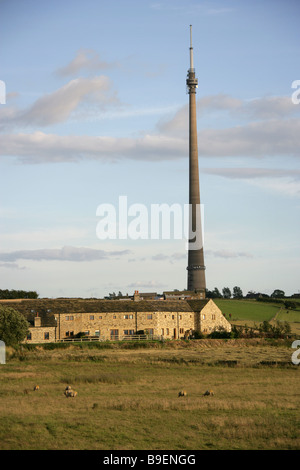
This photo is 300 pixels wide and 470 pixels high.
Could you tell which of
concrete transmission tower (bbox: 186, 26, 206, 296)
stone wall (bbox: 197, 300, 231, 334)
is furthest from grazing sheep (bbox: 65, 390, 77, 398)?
concrete transmission tower (bbox: 186, 26, 206, 296)

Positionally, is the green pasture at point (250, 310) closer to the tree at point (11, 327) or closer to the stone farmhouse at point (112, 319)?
the stone farmhouse at point (112, 319)

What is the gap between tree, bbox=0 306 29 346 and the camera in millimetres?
59469

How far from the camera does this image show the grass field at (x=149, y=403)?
2161 cm

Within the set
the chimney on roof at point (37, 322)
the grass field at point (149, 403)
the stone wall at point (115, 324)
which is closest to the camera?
the grass field at point (149, 403)

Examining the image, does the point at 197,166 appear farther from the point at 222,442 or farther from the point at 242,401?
the point at 222,442

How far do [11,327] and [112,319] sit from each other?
1706 cm

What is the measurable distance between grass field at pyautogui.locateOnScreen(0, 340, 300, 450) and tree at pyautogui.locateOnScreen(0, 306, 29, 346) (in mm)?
6041

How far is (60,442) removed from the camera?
2102cm

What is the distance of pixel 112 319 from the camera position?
74.4 metres

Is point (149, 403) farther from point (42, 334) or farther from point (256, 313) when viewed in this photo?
point (256, 313)

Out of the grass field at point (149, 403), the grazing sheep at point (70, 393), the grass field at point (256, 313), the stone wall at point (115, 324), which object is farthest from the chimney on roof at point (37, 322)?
the grazing sheep at point (70, 393)

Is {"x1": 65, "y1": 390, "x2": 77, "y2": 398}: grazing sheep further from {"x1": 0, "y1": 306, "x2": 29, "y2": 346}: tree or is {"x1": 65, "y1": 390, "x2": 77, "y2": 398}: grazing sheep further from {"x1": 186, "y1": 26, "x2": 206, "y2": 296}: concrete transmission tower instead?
{"x1": 186, "y1": 26, "x2": 206, "y2": 296}: concrete transmission tower

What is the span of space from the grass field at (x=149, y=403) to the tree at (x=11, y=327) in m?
6.04

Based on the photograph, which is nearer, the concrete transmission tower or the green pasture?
the green pasture
